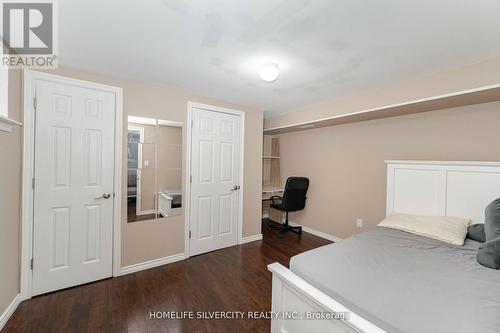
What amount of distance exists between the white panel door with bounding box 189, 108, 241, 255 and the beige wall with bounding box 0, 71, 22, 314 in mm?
1688

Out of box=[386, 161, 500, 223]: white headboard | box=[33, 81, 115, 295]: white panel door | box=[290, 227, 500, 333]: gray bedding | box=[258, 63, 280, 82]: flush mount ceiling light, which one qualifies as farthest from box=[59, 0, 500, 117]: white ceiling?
box=[290, 227, 500, 333]: gray bedding

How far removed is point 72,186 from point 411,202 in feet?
12.9

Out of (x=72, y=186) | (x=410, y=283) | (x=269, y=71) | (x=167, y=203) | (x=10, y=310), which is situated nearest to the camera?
(x=410, y=283)

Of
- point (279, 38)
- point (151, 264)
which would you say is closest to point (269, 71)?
point (279, 38)

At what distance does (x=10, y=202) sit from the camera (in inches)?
70.7

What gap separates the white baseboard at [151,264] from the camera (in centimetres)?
250

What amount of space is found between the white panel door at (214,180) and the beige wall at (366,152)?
5.19 ft

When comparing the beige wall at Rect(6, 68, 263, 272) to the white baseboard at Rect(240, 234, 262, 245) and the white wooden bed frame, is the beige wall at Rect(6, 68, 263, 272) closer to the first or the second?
the white baseboard at Rect(240, 234, 262, 245)

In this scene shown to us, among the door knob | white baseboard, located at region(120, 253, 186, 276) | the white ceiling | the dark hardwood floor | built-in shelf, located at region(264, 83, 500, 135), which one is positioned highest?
the white ceiling

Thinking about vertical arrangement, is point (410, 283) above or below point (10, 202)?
below

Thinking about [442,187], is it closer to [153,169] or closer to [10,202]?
[153,169]

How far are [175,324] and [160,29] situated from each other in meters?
2.35

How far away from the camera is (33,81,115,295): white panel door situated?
2.07 metres

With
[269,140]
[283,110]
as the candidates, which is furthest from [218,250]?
[269,140]
